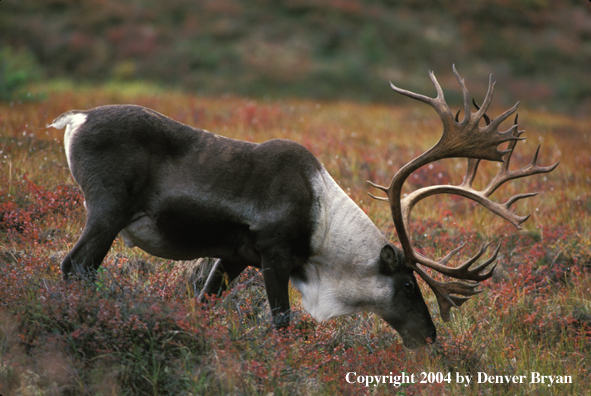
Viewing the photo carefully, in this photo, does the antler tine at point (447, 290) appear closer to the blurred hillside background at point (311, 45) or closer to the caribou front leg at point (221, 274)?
the caribou front leg at point (221, 274)

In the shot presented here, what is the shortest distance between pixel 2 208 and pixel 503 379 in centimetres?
491

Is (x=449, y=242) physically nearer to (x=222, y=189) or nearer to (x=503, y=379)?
(x=503, y=379)

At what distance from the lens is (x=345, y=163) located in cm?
880

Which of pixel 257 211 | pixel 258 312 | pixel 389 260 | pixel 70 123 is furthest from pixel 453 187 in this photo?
pixel 70 123

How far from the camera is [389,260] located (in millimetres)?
4352

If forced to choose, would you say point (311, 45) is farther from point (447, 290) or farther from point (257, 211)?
point (257, 211)

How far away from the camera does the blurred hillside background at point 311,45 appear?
63.9ft

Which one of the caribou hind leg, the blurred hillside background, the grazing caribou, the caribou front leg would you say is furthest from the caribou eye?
the blurred hillside background

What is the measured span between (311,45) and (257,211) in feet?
61.0

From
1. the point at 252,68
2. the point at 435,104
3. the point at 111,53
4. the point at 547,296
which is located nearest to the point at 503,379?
the point at 547,296

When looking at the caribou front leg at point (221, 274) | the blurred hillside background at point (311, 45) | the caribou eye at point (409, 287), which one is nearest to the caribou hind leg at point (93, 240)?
the caribou front leg at point (221, 274)


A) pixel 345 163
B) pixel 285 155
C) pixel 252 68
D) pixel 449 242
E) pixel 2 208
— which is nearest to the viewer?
pixel 285 155

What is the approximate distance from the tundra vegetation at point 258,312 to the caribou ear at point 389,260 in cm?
70

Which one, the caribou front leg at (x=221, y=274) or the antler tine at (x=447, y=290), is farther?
the caribou front leg at (x=221, y=274)
